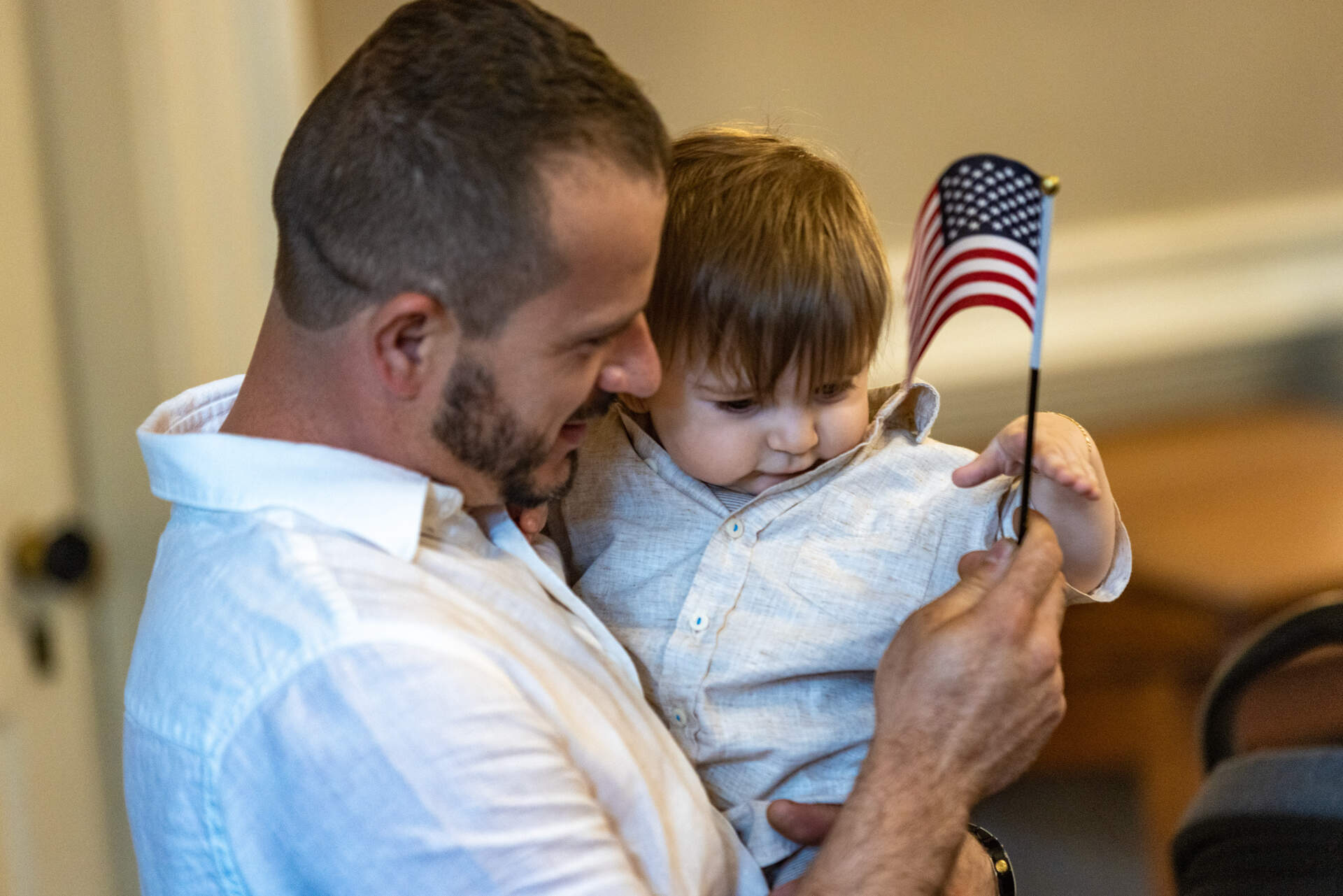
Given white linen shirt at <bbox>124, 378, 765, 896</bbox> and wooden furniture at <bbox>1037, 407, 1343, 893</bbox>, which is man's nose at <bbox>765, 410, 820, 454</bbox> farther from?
wooden furniture at <bbox>1037, 407, 1343, 893</bbox>

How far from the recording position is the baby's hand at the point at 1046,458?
3.53ft

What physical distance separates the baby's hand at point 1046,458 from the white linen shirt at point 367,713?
1.20 feet

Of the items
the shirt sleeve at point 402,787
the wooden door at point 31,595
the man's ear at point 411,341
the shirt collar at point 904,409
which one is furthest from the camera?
the wooden door at point 31,595

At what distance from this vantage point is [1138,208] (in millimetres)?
2979

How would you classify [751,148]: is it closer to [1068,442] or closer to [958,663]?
[1068,442]

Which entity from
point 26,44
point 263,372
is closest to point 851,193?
point 263,372

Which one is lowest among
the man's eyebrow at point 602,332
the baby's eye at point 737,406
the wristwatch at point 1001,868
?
the wristwatch at point 1001,868

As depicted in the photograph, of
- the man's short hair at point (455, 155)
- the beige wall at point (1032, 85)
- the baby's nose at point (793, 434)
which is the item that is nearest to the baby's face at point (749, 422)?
the baby's nose at point (793, 434)

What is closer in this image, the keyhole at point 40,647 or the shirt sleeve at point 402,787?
the shirt sleeve at point 402,787

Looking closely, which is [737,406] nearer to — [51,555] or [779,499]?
[779,499]

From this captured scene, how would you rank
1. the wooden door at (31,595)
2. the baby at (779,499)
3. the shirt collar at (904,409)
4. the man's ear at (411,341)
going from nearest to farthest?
the man's ear at (411,341)
the baby at (779,499)
the shirt collar at (904,409)
the wooden door at (31,595)

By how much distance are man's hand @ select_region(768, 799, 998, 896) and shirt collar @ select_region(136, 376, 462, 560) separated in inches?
16.5

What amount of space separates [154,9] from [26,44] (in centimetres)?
19

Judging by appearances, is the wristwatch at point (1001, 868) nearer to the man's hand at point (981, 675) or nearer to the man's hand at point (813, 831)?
the man's hand at point (813, 831)
